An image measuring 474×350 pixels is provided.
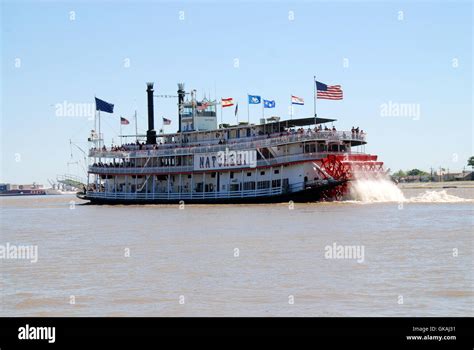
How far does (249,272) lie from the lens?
62.0 feet

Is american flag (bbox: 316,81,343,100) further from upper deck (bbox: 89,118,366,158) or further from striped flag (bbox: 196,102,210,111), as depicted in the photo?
striped flag (bbox: 196,102,210,111)

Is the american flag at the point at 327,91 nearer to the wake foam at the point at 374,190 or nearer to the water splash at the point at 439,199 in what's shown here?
the wake foam at the point at 374,190

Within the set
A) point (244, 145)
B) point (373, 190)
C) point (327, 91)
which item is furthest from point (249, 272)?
point (244, 145)

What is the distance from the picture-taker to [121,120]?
6825 cm

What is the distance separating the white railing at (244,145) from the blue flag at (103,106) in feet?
16.3

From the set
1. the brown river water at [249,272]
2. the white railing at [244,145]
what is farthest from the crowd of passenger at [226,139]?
the brown river water at [249,272]

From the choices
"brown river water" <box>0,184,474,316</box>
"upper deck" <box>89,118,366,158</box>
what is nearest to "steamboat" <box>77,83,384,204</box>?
"upper deck" <box>89,118,366,158</box>

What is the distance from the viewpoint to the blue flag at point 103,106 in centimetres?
6562

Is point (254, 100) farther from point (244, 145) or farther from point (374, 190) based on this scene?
point (374, 190)

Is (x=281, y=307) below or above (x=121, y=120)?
below

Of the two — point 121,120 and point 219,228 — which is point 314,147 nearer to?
point 121,120

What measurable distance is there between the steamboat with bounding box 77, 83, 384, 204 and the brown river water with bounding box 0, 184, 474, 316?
70.5 ft
